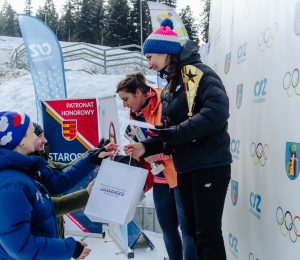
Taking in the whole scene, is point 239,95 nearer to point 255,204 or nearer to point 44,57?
point 255,204

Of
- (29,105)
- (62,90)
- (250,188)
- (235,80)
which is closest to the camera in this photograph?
(250,188)

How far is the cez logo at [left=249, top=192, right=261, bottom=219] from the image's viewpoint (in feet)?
5.44

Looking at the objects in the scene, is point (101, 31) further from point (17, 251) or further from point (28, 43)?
point (17, 251)

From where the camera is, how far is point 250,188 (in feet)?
5.94

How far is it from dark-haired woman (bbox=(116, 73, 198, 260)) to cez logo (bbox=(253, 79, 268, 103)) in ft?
2.20

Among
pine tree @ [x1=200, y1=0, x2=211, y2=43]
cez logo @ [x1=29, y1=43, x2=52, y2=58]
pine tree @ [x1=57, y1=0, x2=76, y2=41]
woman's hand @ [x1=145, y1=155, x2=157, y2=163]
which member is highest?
pine tree @ [x1=57, y1=0, x2=76, y2=41]

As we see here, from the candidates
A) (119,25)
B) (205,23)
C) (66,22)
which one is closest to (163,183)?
(205,23)

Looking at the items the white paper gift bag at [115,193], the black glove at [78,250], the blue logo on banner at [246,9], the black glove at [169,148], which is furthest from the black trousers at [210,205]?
the blue logo on banner at [246,9]

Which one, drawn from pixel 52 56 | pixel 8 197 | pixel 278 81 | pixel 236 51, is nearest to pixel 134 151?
pixel 8 197

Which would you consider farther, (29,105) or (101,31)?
(101,31)

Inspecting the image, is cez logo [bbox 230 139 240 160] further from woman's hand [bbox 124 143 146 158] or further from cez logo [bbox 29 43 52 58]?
cez logo [bbox 29 43 52 58]

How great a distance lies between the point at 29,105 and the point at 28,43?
360cm

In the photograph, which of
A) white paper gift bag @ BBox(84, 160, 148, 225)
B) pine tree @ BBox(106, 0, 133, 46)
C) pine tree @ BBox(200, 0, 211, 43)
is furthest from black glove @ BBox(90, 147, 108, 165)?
pine tree @ BBox(106, 0, 133, 46)

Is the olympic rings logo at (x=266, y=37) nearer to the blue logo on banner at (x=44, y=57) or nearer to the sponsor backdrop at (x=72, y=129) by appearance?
the sponsor backdrop at (x=72, y=129)
